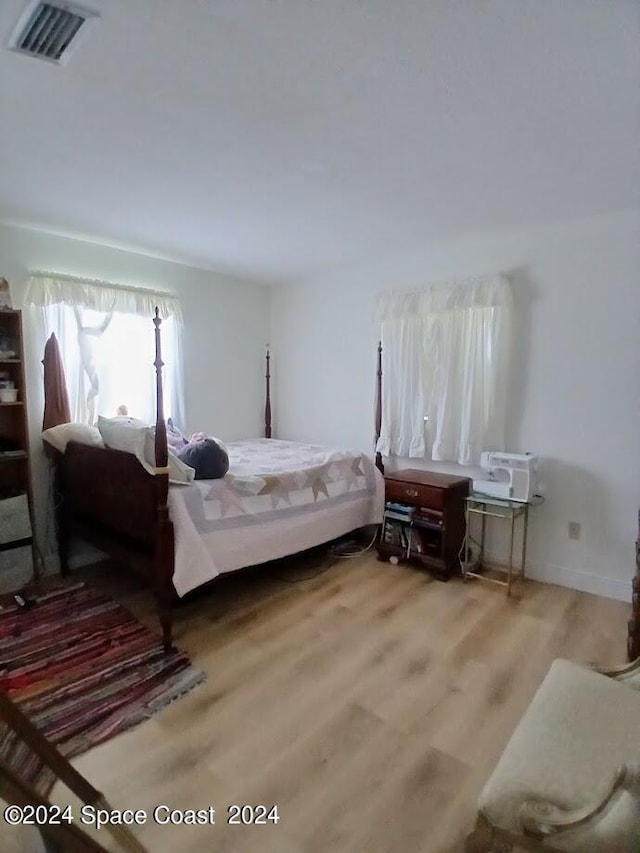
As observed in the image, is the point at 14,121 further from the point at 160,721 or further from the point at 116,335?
the point at 160,721

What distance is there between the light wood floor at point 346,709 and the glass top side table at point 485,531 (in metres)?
0.15

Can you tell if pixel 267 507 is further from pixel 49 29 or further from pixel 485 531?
pixel 49 29

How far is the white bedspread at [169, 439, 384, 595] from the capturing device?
90.7 inches

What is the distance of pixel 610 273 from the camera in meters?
2.71

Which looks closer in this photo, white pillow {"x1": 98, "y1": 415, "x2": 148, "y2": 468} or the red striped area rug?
the red striped area rug

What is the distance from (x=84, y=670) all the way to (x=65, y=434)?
1.48 meters

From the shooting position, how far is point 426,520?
123 inches

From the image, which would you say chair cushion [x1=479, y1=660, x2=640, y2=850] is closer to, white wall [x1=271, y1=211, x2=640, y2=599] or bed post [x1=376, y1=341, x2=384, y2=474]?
white wall [x1=271, y1=211, x2=640, y2=599]

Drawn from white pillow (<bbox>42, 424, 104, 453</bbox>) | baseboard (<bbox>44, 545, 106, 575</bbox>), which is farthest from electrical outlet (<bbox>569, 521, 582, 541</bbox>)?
baseboard (<bbox>44, 545, 106, 575</bbox>)

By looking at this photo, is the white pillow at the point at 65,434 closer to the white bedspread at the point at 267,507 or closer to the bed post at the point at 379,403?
the white bedspread at the point at 267,507

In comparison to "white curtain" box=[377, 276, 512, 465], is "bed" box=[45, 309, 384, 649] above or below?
below

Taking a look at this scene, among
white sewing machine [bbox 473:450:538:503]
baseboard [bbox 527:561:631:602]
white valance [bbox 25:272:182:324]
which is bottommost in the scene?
baseboard [bbox 527:561:631:602]

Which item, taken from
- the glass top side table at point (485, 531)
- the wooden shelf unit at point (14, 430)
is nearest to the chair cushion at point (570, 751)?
the glass top side table at point (485, 531)

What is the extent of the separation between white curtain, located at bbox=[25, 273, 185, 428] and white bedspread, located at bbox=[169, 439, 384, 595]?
931 mm
